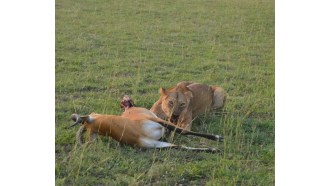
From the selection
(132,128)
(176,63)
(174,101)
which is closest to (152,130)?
(132,128)

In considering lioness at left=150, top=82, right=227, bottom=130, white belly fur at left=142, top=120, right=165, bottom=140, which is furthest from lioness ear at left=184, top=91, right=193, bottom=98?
white belly fur at left=142, top=120, right=165, bottom=140

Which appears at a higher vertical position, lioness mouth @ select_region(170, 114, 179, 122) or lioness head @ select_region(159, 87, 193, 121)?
lioness head @ select_region(159, 87, 193, 121)

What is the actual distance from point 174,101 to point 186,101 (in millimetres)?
59

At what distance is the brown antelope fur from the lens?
7.81 feet

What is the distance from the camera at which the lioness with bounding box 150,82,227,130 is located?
8.29 ft

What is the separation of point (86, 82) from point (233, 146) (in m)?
0.67

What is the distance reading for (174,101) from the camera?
253cm

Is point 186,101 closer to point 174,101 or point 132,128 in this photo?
point 174,101

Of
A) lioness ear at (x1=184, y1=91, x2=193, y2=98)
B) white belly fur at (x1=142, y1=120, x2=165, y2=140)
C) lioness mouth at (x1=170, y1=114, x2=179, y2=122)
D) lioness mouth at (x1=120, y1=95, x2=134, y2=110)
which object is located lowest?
white belly fur at (x1=142, y1=120, x2=165, y2=140)

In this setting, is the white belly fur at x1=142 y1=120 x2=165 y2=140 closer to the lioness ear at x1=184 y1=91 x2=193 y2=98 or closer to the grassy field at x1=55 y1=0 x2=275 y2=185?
the grassy field at x1=55 y1=0 x2=275 y2=185

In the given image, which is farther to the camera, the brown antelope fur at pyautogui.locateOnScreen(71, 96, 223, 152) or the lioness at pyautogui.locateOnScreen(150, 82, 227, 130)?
the lioness at pyautogui.locateOnScreen(150, 82, 227, 130)

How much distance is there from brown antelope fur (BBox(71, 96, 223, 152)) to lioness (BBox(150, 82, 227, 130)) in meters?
0.06

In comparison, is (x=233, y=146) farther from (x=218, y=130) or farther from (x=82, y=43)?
(x=82, y=43)

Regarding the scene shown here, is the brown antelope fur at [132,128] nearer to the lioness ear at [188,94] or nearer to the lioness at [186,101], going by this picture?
the lioness at [186,101]
